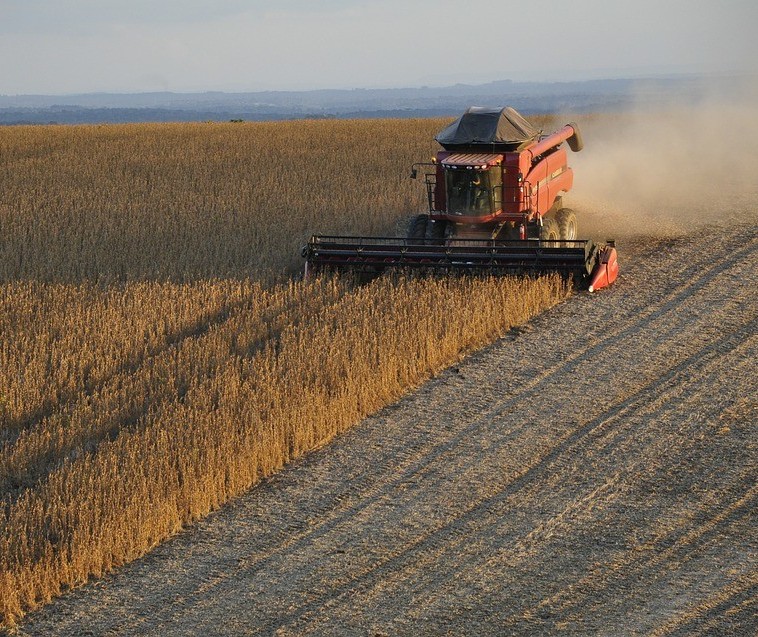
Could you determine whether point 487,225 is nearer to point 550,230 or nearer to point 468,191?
point 468,191

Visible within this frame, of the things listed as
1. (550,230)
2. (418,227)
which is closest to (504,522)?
(550,230)

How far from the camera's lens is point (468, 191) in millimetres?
12875

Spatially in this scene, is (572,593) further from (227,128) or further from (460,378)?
(227,128)

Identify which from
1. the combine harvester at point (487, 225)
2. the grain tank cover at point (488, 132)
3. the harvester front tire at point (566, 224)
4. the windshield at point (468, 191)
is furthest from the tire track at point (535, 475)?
the grain tank cover at point (488, 132)

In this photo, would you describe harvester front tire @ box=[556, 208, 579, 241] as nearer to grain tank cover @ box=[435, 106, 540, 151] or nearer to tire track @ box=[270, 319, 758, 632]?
grain tank cover @ box=[435, 106, 540, 151]

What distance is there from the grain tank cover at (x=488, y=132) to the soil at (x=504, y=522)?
3.48m

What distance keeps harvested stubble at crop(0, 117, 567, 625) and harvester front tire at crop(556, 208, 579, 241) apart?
68.5 inches

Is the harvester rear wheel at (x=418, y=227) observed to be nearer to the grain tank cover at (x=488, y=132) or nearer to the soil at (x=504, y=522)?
the grain tank cover at (x=488, y=132)

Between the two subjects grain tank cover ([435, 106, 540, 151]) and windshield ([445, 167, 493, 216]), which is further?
grain tank cover ([435, 106, 540, 151])

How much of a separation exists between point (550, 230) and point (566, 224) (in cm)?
57

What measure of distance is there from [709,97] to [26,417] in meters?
25.7

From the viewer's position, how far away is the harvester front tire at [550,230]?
42.9ft

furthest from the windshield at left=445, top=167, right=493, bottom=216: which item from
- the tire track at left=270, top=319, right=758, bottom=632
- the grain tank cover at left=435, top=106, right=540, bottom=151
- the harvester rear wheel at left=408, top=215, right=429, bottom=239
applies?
the tire track at left=270, top=319, right=758, bottom=632

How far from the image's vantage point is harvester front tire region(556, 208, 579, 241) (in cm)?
1364
